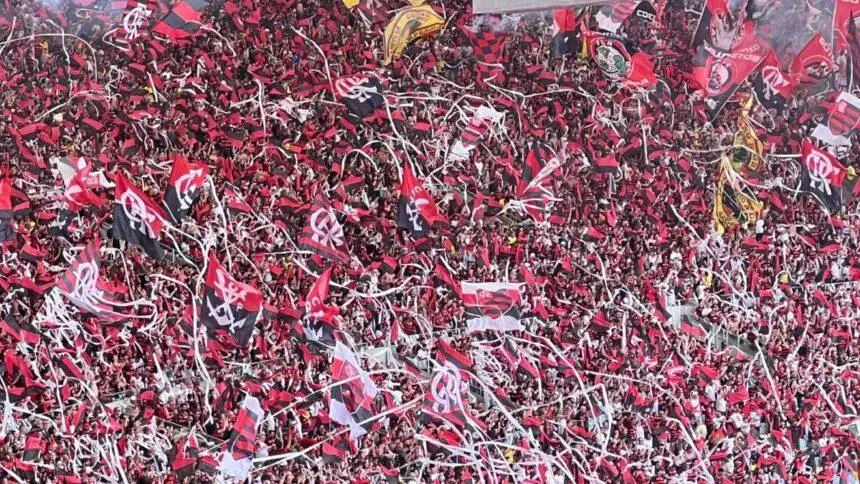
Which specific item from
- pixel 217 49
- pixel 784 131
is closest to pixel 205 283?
pixel 217 49

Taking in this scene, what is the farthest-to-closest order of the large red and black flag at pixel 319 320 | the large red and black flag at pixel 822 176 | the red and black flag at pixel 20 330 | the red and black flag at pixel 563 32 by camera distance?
the large red and black flag at pixel 822 176 → the red and black flag at pixel 563 32 → the large red and black flag at pixel 319 320 → the red and black flag at pixel 20 330

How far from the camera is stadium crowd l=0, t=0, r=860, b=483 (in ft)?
30.7

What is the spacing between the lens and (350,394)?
9.50 meters

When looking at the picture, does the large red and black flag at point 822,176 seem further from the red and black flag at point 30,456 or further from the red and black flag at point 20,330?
the red and black flag at point 30,456

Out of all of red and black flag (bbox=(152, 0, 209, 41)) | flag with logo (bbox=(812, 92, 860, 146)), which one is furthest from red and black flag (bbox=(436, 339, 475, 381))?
flag with logo (bbox=(812, 92, 860, 146))

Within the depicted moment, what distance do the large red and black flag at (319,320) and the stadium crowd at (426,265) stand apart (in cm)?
12

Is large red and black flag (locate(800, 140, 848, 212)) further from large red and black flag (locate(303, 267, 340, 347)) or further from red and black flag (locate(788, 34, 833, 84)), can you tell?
large red and black flag (locate(303, 267, 340, 347))

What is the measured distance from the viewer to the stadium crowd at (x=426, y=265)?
9352 mm

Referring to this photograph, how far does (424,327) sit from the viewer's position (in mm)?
10078

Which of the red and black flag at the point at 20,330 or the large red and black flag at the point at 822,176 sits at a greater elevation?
the large red and black flag at the point at 822,176

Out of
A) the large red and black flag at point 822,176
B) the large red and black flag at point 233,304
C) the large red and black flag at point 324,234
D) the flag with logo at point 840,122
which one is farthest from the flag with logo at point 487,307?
the flag with logo at point 840,122

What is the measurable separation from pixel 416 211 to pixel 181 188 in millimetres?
2068

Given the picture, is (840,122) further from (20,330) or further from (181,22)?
(20,330)

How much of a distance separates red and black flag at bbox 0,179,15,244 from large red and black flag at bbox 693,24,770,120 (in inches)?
265
